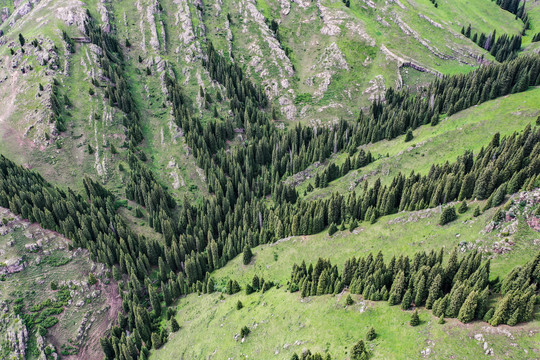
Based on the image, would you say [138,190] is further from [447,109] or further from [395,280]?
[447,109]

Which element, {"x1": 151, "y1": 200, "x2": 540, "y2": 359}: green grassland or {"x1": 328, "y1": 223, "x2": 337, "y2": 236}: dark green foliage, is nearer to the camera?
{"x1": 151, "y1": 200, "x2": 540, "y2": 359}: green grassland

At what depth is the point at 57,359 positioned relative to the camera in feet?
275

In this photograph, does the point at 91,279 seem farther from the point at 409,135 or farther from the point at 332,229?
the point at 409,135

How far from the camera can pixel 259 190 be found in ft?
465

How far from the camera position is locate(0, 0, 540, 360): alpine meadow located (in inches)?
2469

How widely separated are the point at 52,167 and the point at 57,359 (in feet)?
257

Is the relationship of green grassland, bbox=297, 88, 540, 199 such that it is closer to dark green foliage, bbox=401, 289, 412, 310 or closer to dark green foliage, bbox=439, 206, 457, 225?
dark green foliage, bbox=439, 206, 457, 225

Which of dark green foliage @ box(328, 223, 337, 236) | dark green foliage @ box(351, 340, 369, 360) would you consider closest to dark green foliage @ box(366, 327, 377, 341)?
dark green foliage @ box(351, 340, 369, 360)

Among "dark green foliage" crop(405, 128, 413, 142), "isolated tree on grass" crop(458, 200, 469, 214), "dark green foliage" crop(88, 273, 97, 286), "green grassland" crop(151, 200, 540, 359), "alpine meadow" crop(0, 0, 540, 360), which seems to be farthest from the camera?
"dark green foliage" crop(405, 128, 413, 142)

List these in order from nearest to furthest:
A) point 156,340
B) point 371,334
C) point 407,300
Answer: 1. point 371,334
2. point 407,300
3. point 156,340

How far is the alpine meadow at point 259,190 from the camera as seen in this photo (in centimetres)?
6272

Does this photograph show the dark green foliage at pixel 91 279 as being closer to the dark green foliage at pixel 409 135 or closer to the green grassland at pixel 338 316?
the green grassland at pixel 338 316

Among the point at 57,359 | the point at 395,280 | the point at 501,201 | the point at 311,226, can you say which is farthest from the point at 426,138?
the point at 57,359

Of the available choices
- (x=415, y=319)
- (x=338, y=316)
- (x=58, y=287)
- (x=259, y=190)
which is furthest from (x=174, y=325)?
(x=259, y=190)
